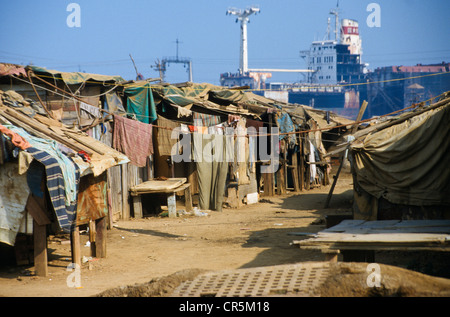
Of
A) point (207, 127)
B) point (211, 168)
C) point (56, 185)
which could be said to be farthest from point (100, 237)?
point (207, 127)

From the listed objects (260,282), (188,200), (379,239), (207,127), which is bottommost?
(188,200)

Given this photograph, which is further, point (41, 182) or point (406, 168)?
point (406, 168)

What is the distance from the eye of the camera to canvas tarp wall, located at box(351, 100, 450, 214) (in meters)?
10.1

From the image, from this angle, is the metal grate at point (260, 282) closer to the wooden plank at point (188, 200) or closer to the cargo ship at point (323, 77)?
the wooden plank at point (188, 200)

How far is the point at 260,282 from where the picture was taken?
619 centimetres

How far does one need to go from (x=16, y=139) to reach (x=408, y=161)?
744 cm

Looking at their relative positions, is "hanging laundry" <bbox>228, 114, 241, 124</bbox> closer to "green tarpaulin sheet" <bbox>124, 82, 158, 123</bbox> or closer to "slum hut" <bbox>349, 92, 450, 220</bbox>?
"green tarpaulin sheet" <bbox>124, 82, 158, 123</bbox>

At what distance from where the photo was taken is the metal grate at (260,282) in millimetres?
5859

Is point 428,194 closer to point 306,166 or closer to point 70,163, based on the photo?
point 70,163

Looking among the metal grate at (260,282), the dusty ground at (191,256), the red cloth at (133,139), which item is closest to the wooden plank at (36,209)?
the dusty ground at (191,256)

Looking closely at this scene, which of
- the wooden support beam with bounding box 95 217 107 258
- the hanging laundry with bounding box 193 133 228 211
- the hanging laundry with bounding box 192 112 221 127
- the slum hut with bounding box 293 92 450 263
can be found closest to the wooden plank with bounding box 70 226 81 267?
the wooden support beam with bounding box 95 217 107 258

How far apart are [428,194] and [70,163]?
22.4ft

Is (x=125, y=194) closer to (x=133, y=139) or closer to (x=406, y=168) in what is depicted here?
(x=133, y=139)

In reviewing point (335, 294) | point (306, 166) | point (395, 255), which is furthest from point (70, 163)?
point (306, 166)
